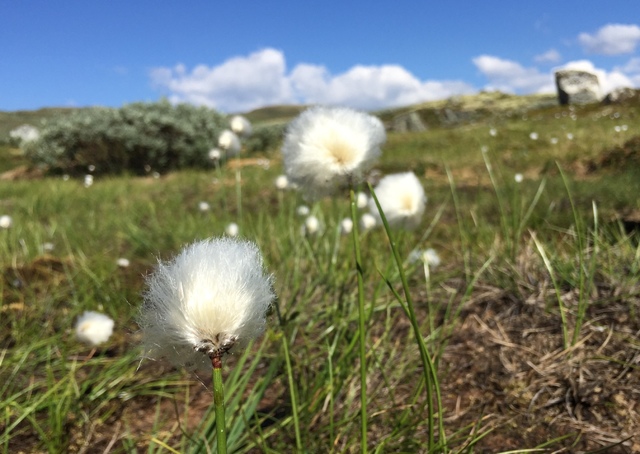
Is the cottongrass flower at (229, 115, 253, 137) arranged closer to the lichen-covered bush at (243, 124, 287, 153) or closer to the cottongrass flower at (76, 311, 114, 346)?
the cottongrass flower at (76, 311, 114, 346)

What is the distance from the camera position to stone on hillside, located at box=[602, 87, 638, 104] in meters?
21.2

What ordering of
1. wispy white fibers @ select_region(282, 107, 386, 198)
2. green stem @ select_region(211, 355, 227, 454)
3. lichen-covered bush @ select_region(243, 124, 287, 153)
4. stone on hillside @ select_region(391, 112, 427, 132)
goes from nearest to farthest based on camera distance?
green stem @ select_region(211, 355, 227, 454), wispy white fibers @ select_region(282, 107, 386, 198), lichen-covered bush @ select_region(243, 124, 287, 153), stone on hillside @ select_region(391, 112, 427, 132)

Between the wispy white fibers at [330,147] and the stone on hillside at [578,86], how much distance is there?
35452mm

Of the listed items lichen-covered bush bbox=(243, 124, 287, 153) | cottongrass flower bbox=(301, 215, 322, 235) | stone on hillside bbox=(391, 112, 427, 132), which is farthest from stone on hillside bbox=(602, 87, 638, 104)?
cottongrass flower bbox=(301, 215, 322, 235)

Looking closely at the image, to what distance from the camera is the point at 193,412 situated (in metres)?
1.67

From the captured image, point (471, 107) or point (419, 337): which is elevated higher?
point (471, 107)

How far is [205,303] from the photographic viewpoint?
0.63 metres

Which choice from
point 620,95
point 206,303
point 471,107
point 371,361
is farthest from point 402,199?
point 471,107

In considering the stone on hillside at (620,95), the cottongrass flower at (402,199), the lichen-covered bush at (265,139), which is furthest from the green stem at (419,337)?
the stone on hillside at (620,95)

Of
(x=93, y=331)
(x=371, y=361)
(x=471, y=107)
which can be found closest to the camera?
(x=371, y=361)

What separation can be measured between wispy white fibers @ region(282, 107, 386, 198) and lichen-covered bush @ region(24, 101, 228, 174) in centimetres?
975

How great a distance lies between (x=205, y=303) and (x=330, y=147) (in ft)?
2.13

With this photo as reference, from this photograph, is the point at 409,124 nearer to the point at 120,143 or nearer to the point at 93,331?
the point at 120,143

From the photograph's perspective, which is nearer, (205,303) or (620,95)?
(205,303)
